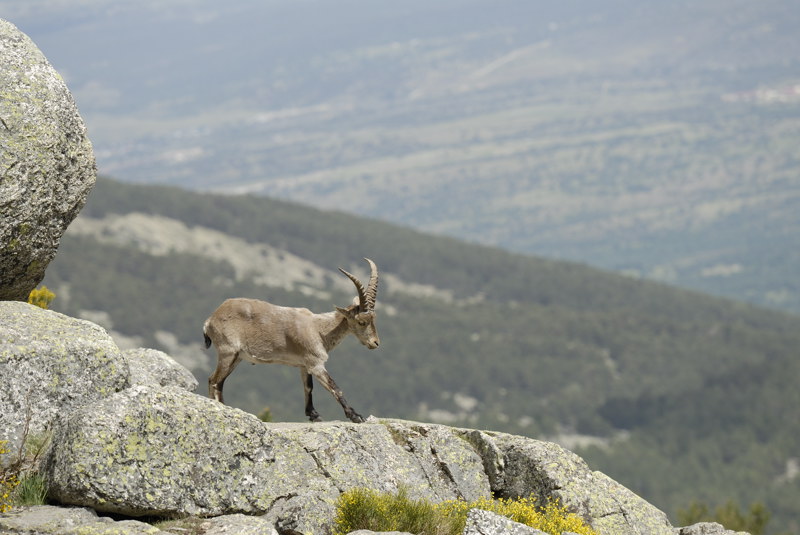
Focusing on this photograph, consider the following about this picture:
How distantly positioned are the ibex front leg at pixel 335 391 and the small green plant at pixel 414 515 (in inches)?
104

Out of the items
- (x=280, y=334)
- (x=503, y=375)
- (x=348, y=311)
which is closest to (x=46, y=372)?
(x=280, y=334)

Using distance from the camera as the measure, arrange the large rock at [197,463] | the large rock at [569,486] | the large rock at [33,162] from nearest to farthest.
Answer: the large rock at [197,463] < the large rock at [33,162] < the large rock at [569,486]

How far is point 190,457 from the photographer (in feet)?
43.9

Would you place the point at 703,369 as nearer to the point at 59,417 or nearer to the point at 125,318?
the point at 125,318

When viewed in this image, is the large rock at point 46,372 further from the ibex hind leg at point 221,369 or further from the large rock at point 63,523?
the ibex hind leg at point 221,369

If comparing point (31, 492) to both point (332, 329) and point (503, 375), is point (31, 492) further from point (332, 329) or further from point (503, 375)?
point (503, 375)

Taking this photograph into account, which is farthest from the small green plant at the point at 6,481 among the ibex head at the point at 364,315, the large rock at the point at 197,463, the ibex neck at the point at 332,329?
the ibex head at the point at 364,315

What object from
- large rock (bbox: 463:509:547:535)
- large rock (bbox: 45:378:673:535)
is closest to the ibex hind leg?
large rock (bbox: 45:378:673:535)

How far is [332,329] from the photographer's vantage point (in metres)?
18.5

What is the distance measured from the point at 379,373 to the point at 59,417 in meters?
156

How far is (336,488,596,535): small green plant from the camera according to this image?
13570 millimetres

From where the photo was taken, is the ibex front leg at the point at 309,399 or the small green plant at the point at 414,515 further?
the ibex front leg at the point at 309,399

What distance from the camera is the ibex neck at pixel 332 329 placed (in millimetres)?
18453

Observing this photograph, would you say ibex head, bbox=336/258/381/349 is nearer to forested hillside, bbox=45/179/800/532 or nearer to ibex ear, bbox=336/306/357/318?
ibex ear, bbox=336/306/357/318
